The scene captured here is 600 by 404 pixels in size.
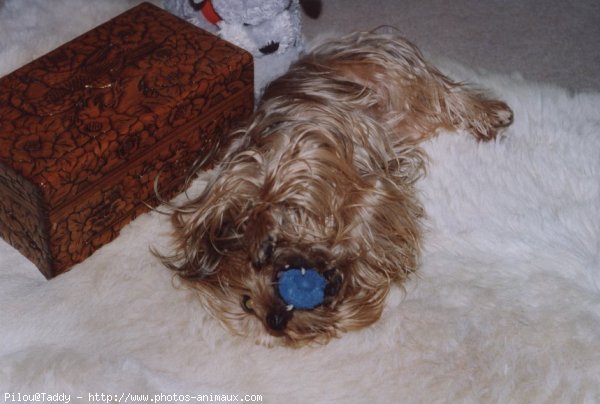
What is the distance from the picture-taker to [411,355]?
1.53 meters

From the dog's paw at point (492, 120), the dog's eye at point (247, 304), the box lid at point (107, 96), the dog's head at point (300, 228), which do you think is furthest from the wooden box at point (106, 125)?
the dog's paw at point (492, 120)

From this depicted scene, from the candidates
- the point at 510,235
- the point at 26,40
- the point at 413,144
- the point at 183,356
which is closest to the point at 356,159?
the point at 413,144

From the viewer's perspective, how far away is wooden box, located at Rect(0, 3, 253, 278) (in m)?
1.55

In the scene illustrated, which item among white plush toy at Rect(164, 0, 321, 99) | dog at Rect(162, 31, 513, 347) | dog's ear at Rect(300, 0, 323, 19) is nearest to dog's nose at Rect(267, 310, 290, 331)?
dog at Rect(162, 31, 513, 347)

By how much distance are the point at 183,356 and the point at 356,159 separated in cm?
58

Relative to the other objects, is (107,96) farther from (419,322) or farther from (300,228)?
(419,322)

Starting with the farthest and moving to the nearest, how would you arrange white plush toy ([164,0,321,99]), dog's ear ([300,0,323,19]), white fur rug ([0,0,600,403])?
dog's ear ([300,0,323,19]) → white plush toy ([164,0,321,99]) → white fur rug ([0,0,600,403])

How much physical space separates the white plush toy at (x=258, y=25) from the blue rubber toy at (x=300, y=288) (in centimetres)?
69

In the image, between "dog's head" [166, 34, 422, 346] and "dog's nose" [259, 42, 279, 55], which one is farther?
"dog's nose" [259, 42, 279, 55]

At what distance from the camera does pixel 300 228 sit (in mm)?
1588

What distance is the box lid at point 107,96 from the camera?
1.54 meters

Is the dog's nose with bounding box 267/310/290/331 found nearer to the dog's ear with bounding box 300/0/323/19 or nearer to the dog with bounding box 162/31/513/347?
the dog with bounding box 162/31/513/347

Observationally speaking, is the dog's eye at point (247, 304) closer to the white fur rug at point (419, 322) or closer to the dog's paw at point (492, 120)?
the white fur rug at point (419, 322)

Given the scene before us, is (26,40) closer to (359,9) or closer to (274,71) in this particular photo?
(274,71)
